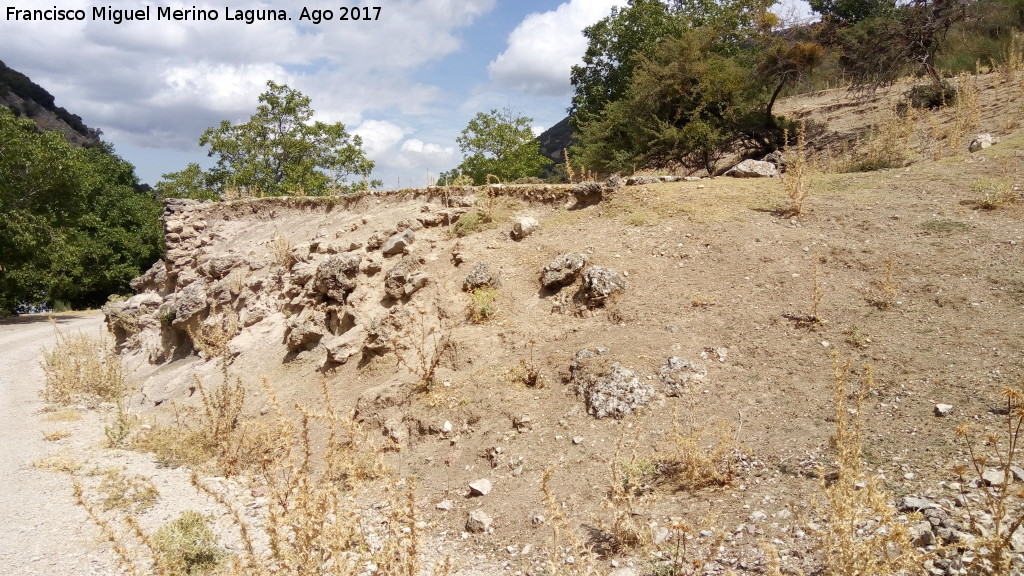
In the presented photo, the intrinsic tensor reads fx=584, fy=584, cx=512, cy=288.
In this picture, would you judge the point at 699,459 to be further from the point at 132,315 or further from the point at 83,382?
the point at 132,315

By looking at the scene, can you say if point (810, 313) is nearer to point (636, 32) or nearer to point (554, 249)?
point (554, 249)

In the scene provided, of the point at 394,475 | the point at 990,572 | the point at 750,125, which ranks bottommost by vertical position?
the point at 394,475

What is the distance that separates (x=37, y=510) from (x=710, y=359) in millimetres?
6586

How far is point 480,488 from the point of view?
4.91 metres

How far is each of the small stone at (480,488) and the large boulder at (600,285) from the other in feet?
9.02

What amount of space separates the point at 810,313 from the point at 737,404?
5.11ft

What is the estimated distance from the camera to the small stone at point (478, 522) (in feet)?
14.6

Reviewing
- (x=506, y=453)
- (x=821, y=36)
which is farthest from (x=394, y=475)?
(x=821, y=36)

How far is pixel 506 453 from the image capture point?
5.33 meters

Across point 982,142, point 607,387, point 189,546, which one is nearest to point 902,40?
point 982,142

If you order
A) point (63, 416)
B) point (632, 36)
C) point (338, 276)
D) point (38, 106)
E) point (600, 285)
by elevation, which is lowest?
point (63, 416)

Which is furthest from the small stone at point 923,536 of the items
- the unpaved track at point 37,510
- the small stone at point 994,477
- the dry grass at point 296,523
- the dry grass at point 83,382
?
the dry grass at point 83,382

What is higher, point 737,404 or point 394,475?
point 737,404

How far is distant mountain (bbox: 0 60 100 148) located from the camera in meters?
54.8
